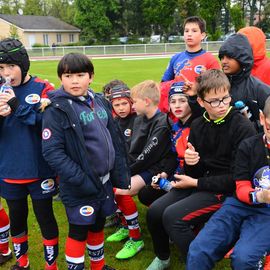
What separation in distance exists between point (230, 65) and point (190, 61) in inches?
43.9

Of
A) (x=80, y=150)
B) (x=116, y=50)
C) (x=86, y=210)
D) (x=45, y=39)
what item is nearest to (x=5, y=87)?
(x=80, y=150)

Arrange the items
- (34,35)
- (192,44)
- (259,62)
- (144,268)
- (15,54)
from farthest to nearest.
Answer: (34,35), (192,44), (259,62), (144,268), (15,54)

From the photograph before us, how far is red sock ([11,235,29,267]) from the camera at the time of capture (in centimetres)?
342

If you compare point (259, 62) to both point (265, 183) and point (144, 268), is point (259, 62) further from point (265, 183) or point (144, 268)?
point (144, 268)

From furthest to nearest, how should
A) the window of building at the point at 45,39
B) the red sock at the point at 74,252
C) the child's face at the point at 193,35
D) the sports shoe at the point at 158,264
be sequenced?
the window of building at the point at 45,39 < the child's face at the point at 193,35 < the sports shoe at the point at 158,264 < the red sock at the point at 74,252

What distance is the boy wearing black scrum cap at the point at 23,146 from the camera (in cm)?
308

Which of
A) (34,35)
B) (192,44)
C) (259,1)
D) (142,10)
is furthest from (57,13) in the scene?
(192,44)

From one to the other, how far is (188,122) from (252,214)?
1.17 meters

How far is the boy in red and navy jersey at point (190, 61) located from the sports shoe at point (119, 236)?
5.00ft

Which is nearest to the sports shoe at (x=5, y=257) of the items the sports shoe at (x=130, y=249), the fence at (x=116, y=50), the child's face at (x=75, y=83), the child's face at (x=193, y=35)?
the sports shoe at (x=130, y=249)

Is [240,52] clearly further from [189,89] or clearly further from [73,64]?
[73,64]

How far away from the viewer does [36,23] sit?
62.2 meters

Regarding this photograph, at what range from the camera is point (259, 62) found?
451 cm

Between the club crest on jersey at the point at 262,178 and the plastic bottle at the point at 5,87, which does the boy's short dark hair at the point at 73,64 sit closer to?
the plastic bottle at the point at 5,87
